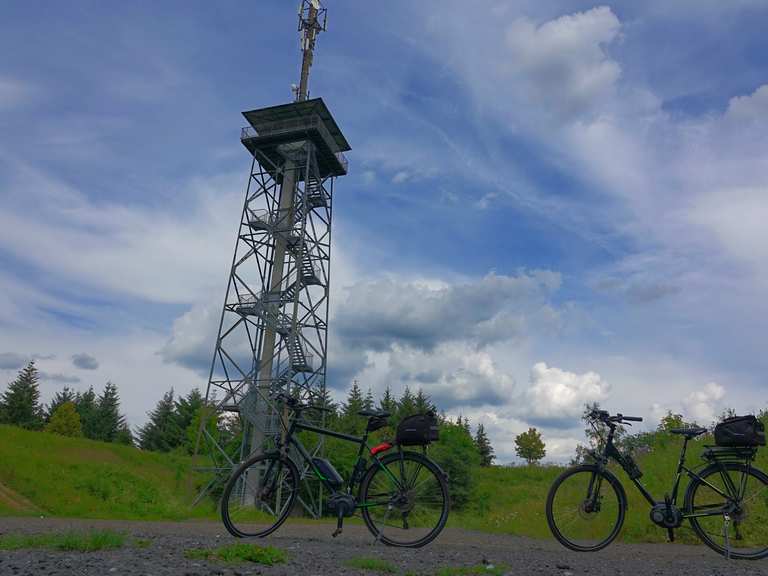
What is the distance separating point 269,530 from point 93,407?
73.2m

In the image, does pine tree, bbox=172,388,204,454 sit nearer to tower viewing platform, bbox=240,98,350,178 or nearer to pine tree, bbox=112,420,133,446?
pine tree, bbox=112,420,133,446

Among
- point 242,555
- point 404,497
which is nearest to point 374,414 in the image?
point 404,497

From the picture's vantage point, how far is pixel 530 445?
6925 cm

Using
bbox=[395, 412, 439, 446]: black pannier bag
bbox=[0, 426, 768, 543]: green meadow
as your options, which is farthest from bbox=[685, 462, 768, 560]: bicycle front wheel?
bbox=[395, 412, 439, 446]: black pannier bag

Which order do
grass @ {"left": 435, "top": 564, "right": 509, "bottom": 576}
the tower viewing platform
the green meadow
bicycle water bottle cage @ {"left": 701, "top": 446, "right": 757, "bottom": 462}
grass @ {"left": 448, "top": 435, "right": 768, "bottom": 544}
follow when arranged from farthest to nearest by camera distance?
the tower viewing platform < the green meadow < grass @ {"left": 448, "top": 435, "right": 768, "bottom": 544} < bicycle water bottle cage @ {"left": 701, "top": 446, "right": 757, "bottom": 462} < grass @ {"left": 435, "top": 564, "right": 509, "bottom": 576}

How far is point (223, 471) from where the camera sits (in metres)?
24.0

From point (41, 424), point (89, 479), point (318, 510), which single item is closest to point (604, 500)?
point (318, 510)

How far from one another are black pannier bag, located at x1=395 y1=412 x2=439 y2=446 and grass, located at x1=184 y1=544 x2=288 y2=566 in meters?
2.05

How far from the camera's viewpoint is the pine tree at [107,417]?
66.4 m

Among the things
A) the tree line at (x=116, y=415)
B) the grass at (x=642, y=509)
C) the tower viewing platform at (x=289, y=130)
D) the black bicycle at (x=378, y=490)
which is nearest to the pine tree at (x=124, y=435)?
the tree line at (x=116, y=415)

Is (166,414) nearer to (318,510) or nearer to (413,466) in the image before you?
(318,510)

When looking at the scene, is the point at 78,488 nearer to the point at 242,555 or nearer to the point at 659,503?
the point at 242,555

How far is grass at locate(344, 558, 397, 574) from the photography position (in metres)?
4.30

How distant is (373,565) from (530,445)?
227 feet
